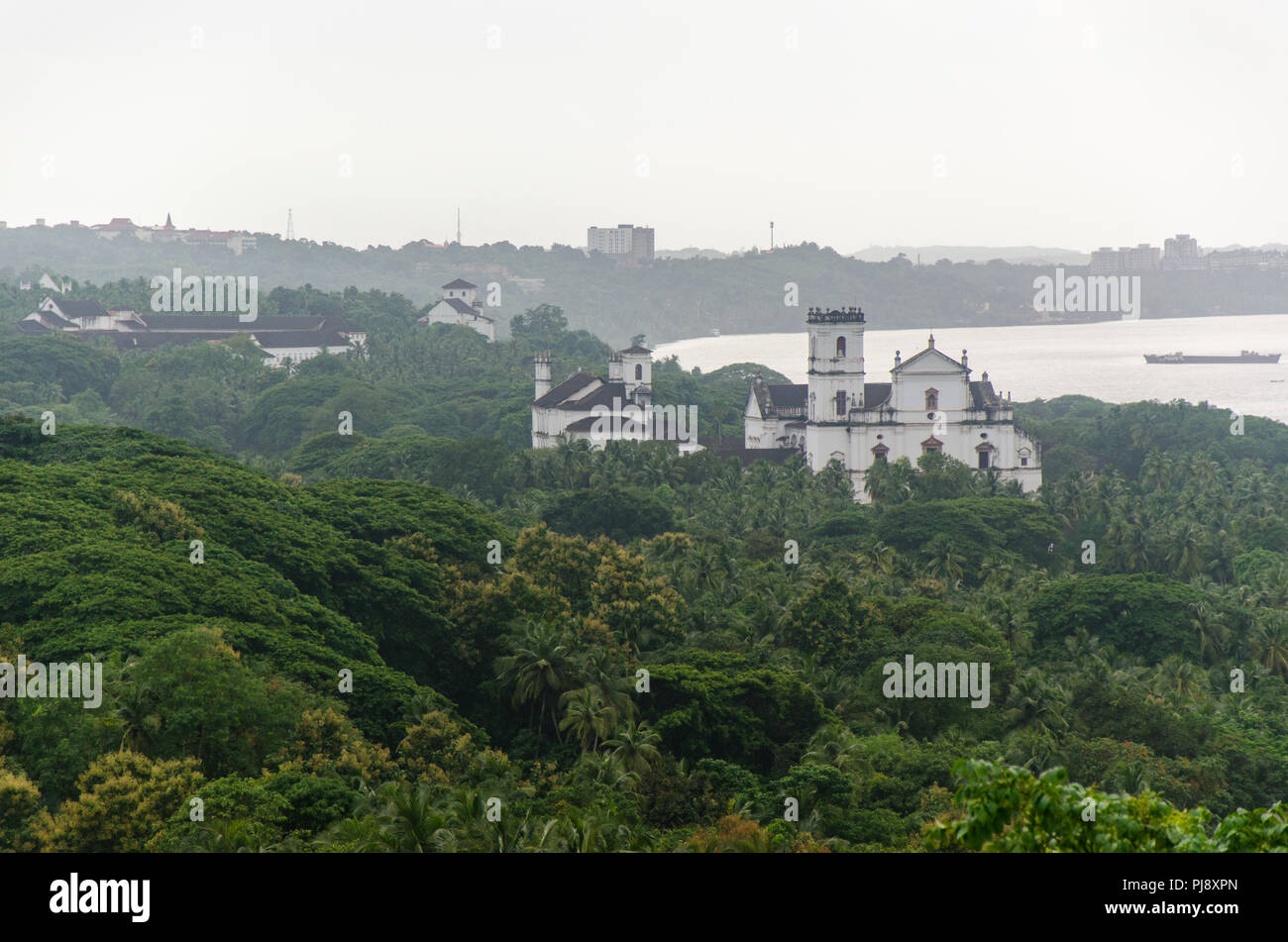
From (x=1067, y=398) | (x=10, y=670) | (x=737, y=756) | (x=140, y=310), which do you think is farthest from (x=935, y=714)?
(x=140, y=310)

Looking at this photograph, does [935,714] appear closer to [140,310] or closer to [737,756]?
[737,756]

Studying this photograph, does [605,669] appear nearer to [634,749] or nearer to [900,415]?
[634,749]

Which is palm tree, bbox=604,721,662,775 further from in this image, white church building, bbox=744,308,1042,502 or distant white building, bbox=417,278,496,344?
distant white building, bbox=417,278,496,344

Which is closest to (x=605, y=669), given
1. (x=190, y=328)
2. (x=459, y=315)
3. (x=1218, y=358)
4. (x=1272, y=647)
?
(x=1272, y=647)

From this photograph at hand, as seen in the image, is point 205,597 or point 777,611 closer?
point 205,597

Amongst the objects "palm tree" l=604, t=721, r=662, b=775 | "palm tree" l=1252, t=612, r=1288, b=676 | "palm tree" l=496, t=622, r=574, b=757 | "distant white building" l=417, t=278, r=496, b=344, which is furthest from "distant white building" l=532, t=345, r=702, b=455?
"distant white building" l=417, t=278, r=496, b=344

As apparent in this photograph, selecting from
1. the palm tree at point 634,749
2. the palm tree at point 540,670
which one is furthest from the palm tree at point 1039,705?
the palm tree at point 540,670
